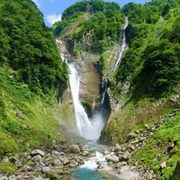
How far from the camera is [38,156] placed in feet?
88.7

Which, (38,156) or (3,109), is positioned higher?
(3,109)

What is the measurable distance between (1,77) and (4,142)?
660 inches

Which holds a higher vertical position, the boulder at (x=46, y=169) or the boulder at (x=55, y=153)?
the boulder at (x=55, y=153)

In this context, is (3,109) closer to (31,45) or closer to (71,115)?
(31,45)

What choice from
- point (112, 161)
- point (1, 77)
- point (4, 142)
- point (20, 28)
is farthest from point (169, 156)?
point (20, 28)

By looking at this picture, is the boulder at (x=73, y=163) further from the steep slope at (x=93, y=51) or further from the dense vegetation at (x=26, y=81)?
the steep slope at (x=93, y=51)

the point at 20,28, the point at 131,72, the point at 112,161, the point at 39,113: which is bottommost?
the point at 112,161

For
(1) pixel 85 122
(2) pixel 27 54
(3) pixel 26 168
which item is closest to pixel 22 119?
(3) pixel 26 168

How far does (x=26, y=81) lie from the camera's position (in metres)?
45.3

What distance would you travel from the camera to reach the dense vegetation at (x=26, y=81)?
31.3 m

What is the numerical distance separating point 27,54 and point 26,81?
16.6ft

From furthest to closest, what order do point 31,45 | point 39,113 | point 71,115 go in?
point 71,115 < point 31,45 < point 39,113

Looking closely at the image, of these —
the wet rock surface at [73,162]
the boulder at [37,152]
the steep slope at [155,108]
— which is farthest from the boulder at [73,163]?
the steep slope at [155,108]

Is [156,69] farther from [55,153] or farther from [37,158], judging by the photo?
[37,158]
